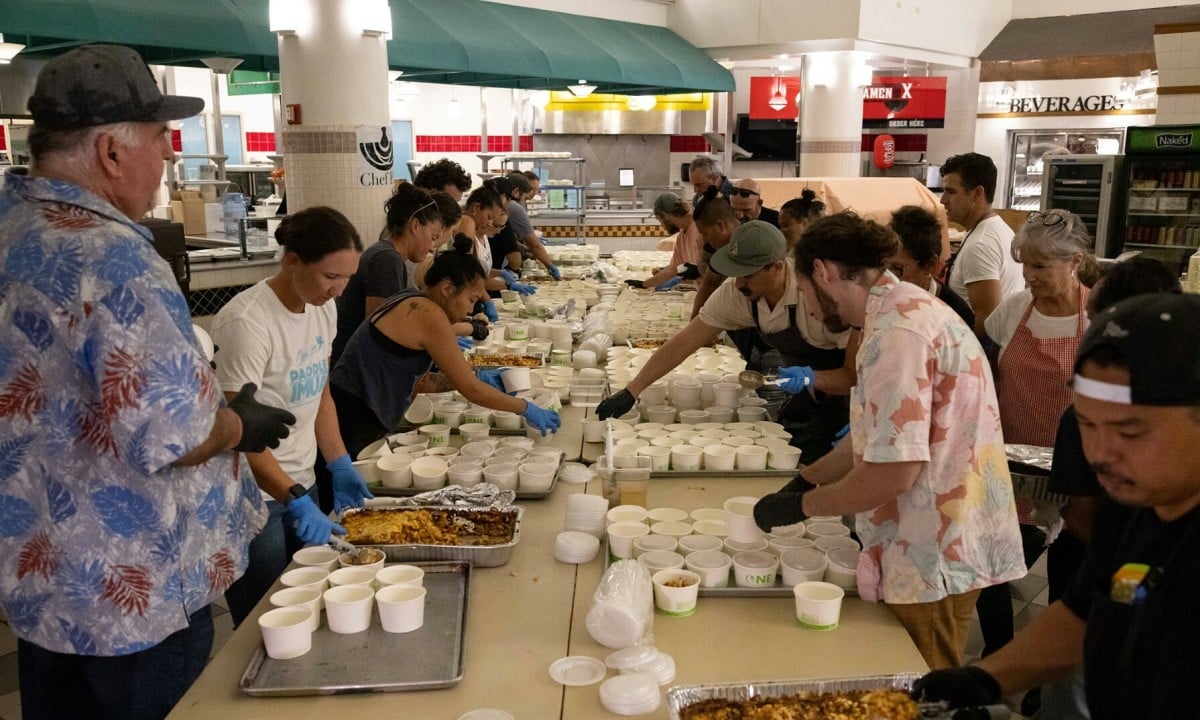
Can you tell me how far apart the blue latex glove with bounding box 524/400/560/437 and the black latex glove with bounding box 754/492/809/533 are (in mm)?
1279

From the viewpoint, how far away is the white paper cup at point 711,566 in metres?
2.29

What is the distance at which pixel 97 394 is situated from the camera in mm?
1716

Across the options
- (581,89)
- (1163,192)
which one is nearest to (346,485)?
(1163,192)

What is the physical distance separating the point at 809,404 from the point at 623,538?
1.65 metres

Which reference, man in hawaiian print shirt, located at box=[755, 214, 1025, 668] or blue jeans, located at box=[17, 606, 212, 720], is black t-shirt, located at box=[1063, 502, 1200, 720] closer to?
man in hawaiian print shirt, located at box=[755, 214, 1025, 668]

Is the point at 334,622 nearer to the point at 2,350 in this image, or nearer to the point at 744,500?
the point at 2,350

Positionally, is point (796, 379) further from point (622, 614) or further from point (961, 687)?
point (961, 687)

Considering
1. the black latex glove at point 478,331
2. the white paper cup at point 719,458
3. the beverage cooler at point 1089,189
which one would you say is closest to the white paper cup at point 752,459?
the white paper cup at point 719,458

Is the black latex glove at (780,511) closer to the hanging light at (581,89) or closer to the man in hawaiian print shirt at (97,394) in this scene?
the man in hawaiian print shirt at (97,394)

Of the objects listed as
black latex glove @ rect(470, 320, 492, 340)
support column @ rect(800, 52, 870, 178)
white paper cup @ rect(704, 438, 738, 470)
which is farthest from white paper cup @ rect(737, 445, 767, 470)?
support column @ rect(800, 52, 870, 178)

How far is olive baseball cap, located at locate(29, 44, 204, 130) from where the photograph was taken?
1.69m

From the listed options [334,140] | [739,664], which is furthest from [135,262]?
[334,140]

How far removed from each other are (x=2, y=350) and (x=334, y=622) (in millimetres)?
862

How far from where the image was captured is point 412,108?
59.6 ft
